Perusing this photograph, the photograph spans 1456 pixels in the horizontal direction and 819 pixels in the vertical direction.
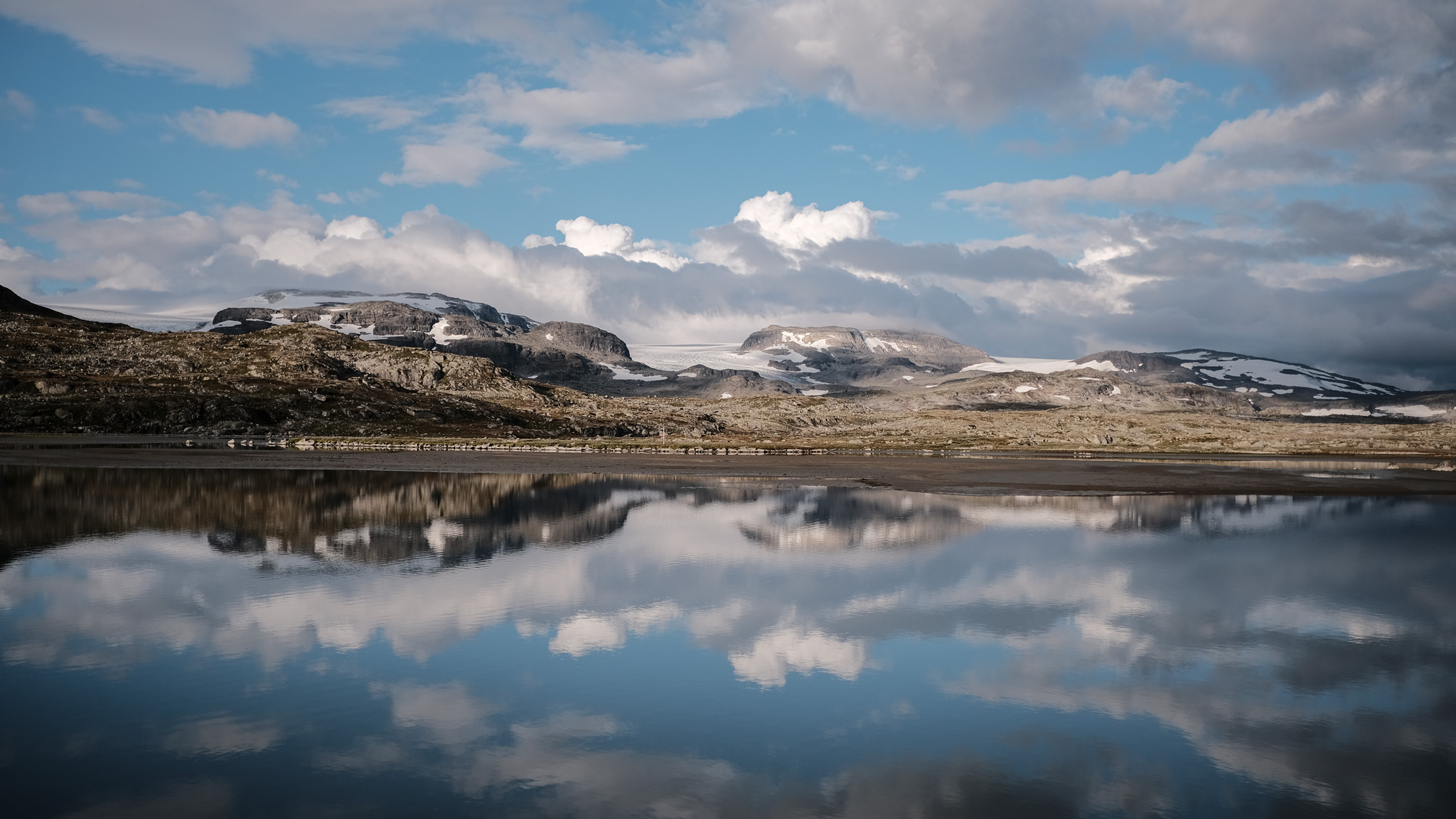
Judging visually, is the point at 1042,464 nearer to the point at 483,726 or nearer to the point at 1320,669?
the point at 1320,669

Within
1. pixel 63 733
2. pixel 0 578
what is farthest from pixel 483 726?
pixel 0 578

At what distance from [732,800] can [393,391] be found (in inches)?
6350

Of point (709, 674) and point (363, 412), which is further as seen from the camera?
point (363, 412)

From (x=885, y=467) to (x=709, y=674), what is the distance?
69.4 m

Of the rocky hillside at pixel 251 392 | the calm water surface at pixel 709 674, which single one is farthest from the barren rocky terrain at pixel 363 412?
the calm water surface at pixel 709 674

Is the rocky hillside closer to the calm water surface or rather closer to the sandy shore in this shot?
the sandy shore

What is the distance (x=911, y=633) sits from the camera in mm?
21406

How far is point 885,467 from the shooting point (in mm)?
85688

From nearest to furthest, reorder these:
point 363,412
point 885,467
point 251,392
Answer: point 885,467, point 251,392, point 363,412

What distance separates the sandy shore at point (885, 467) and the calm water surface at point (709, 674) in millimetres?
31366

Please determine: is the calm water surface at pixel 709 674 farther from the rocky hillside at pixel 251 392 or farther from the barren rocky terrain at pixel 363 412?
the rocky hillside at pixel 251 392

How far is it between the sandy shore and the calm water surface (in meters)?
31.4

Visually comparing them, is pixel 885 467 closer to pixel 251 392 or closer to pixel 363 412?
pixel 363 412

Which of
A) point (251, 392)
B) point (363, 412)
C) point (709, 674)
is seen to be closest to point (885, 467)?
point (709, 674)
